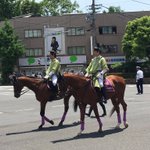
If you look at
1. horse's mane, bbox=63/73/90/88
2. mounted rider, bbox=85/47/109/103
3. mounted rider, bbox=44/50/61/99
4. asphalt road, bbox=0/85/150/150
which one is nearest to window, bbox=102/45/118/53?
asphalt road, bbox=0/85/150/150

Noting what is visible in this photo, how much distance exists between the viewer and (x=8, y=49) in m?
77.2

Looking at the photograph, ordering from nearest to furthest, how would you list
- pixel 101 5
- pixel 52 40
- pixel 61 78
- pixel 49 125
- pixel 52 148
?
pixel 52 148 → pixel 61 78 → pixel 49 125 → pixel 101 5 → pixel 52 40

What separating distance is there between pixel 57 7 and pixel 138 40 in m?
51.1

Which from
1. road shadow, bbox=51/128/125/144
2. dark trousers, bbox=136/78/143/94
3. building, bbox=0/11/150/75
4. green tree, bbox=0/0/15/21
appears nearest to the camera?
road shadow, bbox=51/128/125/144

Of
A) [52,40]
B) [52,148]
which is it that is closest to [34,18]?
[52,40]

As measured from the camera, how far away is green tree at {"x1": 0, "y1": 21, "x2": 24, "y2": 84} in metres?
77.0

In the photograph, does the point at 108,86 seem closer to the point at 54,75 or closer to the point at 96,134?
the point at 96,134

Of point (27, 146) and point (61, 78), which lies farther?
point (61, 78)

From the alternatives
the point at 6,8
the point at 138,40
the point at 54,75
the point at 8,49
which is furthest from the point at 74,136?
the point at 6,8

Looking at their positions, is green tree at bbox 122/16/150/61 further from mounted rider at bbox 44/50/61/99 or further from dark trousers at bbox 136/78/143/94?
mounted rider at bbox 44/50/61/99

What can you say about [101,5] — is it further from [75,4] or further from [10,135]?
[10,135]

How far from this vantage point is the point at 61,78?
13.6 m

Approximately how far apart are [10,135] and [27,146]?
2.44m

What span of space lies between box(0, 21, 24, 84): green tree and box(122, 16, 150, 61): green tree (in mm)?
18325
